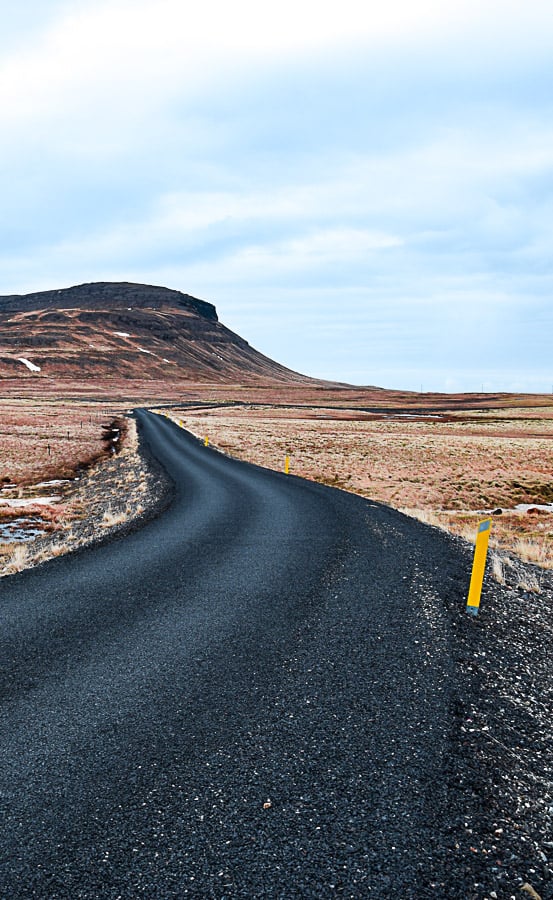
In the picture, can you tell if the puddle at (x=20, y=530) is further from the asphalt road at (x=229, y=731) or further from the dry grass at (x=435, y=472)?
the dry grass at (x=435, y=472)

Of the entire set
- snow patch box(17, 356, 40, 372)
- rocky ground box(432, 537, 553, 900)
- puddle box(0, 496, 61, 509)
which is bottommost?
puddle box(0, 496, 61, 509)

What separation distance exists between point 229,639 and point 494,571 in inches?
246

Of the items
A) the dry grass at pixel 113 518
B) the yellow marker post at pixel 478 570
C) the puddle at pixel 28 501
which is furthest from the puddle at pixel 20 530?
the yellow marker post at pixel 478 570

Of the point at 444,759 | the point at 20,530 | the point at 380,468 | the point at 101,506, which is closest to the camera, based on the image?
the point at 444,759

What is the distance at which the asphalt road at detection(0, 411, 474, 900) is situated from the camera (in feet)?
11.7

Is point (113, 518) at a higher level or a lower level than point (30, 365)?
lower

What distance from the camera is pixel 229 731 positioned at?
512 cm

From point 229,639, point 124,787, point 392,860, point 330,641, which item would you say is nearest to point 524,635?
point 330,641

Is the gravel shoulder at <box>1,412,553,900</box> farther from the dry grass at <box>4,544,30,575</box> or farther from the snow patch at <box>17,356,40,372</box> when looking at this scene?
the snow patch at <box>17,356,40,372</box>

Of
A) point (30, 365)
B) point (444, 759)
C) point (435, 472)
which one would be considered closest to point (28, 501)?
point (444, 759)

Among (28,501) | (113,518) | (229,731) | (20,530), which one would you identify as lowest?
(28,501)

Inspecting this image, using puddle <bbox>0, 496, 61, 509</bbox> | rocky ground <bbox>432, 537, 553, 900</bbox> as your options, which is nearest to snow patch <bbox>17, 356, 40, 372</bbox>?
puddle <bbox>0, 496, 61, 509</bbox>

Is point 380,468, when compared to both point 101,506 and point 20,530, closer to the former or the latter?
point 101,506

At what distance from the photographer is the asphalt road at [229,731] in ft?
11.7
